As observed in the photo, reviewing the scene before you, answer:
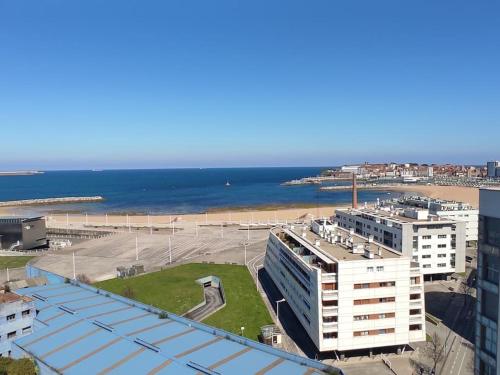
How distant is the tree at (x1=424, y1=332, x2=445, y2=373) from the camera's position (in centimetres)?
4207

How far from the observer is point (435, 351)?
42.4 metres

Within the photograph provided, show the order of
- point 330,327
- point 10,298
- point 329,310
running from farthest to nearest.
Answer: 1. point 330,327
2. point 329,310
3. point 10,298

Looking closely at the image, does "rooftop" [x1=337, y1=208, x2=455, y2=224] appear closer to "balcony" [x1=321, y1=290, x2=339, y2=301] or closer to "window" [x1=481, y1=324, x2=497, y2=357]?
"balcony" [x1=321, y1=290, x2=339, y2=301]

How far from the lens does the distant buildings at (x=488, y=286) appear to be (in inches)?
667

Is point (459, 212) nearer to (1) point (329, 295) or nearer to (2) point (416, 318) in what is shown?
(2) point (416, 318)

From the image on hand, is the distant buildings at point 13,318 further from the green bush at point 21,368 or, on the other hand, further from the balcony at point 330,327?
the balcony at point 330,327

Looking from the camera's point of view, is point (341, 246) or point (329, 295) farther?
point (341, 246)

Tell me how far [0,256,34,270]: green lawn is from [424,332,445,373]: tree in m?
78.1

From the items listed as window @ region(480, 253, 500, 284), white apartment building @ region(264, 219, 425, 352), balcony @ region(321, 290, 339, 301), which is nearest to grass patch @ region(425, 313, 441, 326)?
white apartment building @ region(264, 219, 425, 352)

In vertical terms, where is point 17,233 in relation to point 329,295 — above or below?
below

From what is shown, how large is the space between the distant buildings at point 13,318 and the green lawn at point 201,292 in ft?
67.4

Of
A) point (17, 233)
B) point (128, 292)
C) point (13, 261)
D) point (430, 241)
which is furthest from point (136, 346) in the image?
point (17, 233)

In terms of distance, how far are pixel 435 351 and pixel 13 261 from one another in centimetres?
8513

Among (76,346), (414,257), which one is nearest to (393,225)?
(414,257)
